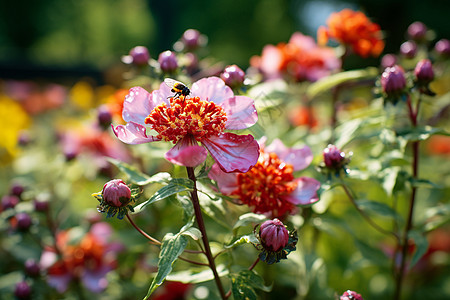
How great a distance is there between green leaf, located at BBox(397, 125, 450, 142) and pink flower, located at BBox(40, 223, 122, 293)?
724 millimetres

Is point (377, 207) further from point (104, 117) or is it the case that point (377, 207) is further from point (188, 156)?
point (104, 117)

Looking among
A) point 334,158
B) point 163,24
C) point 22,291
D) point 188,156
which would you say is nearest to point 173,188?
point 188,156


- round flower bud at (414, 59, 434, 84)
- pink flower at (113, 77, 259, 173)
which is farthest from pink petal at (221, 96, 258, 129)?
round flower bud at (414, 59, 434, 84)

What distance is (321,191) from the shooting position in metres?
0.72

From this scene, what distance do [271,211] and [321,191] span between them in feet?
0.30

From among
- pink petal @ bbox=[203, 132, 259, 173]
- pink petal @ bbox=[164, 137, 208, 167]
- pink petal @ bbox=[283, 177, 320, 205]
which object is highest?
pink petal @ bbox=[164, 137, 208, 167]

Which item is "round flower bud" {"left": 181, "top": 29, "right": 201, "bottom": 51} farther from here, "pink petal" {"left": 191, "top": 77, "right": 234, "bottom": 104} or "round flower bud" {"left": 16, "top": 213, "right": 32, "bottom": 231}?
"round flower bud" {"left": 16, "top": 213, "right": 32, "bottom": 231}

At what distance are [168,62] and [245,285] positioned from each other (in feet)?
1.37

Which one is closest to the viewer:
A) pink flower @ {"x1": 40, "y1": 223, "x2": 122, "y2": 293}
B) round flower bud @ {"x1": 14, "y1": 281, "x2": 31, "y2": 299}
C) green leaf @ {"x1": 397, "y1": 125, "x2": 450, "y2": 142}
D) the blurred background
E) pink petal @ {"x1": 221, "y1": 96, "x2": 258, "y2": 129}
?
pink petal @ {"x1": 221, "y1": 96, "x2": 258, "y2": 129}

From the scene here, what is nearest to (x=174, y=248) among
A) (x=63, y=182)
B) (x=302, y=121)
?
(x=63, y=182)

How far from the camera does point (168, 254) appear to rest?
0.57 meters

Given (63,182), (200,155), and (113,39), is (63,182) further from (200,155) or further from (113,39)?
(113,39)

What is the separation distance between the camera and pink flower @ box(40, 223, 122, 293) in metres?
1.01

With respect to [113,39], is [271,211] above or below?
above
